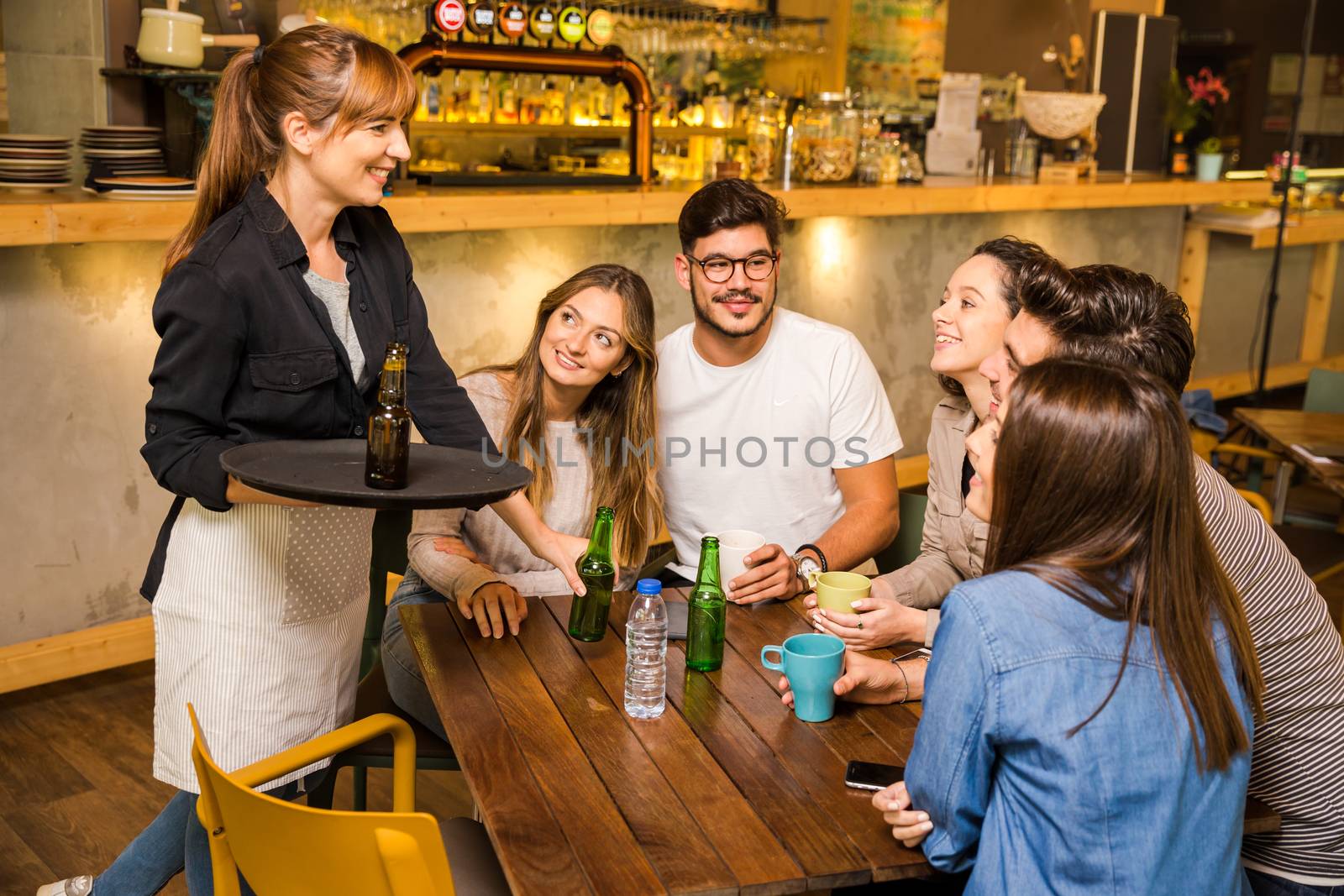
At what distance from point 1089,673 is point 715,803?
18.0 inches

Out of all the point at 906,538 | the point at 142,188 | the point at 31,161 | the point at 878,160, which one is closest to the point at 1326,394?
the point at 878,160

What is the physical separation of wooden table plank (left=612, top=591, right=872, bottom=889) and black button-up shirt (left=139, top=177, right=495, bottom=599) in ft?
2.13

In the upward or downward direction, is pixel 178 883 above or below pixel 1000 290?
below

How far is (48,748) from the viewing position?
124 inches

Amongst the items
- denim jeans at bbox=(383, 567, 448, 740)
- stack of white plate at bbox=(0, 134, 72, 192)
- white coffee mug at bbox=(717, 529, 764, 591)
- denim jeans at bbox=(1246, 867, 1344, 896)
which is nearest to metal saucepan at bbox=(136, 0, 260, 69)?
stack of white plate at bbox=(0, 134, 72, 192)

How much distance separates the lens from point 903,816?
140 cm

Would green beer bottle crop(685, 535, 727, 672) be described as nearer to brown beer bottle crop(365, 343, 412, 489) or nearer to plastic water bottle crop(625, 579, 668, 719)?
plastic water bottle crop(625, 579, 668, 719)

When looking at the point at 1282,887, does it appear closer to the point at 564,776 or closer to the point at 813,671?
the point at 813,671

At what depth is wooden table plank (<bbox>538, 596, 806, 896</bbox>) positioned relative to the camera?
1341 mm

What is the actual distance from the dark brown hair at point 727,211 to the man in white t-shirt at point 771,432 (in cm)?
2

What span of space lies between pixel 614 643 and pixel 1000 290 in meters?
0.96

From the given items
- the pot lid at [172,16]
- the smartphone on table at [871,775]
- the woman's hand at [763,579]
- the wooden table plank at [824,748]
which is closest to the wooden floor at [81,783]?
the woman's hand at [763,579]

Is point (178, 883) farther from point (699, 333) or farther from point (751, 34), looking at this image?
point (751, 34)

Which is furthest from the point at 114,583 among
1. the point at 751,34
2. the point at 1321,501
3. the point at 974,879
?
the point at 1321,501
